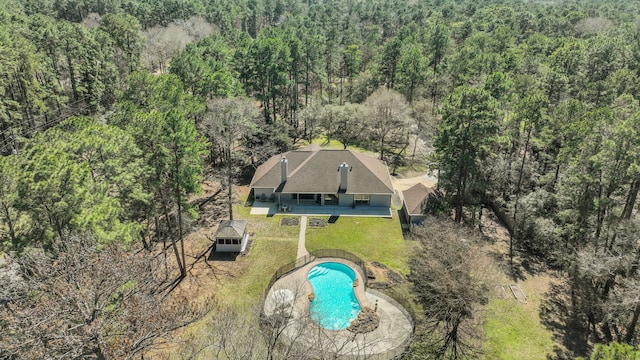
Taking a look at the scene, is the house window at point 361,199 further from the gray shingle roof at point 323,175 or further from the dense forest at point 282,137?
the dense forest at point 282,137

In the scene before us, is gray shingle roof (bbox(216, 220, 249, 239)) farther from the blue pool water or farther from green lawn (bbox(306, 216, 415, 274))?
the blue pool water

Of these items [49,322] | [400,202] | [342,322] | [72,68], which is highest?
[72,68]

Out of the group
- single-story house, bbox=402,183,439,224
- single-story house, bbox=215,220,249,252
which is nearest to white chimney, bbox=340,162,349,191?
single-story house, bbox=402,183,439,224

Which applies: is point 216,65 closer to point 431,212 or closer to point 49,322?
point 431,212

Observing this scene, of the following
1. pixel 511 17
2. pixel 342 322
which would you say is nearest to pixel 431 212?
pixel 342 322

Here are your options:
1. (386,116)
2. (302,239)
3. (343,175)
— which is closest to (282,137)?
(343,175)

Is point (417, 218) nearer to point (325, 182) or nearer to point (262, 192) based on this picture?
point (325, 182)

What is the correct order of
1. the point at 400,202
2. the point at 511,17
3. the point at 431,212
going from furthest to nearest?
the point at 511,17 < the point at 400,202 < the point at 431,212
